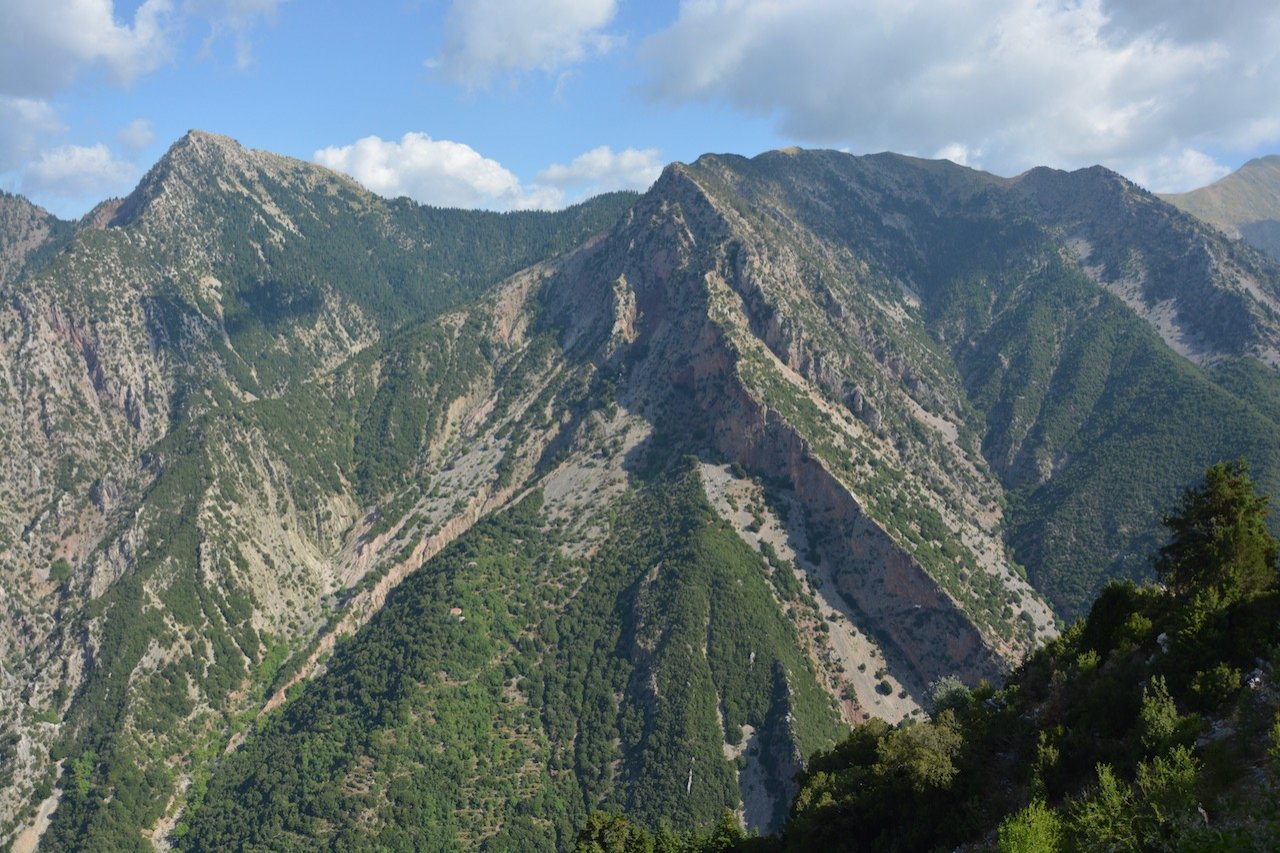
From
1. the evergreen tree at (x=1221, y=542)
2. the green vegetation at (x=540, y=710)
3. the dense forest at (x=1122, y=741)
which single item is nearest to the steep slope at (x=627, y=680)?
the green vegetation at (x=540, y=710)

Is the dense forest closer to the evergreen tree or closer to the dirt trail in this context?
the evergreen tree

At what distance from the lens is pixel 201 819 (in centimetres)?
15538

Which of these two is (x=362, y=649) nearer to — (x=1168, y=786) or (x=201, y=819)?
(x=201, y=819)

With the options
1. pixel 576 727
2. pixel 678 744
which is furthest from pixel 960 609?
pixel 576 727

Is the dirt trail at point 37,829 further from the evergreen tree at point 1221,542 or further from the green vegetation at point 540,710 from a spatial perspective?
the evergreen tree at point 1221,542

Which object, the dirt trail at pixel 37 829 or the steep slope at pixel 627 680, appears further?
the dirt trail at pixel 37 829

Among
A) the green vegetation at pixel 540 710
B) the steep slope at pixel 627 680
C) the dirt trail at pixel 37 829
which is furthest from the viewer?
the dirt trail at pixel 37 829

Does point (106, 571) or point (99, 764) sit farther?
point (106, 571)

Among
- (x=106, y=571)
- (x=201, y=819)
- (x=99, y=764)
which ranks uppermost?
(x=106, y=571)

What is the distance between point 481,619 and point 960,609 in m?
103

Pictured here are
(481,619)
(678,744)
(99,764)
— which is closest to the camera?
(678,744)

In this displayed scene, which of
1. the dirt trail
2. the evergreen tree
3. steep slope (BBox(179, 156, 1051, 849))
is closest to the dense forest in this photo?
the evergreen tree

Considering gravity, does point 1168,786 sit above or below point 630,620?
below

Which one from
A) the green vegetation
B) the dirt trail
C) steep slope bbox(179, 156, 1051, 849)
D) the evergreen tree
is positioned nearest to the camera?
the evergreen tree
